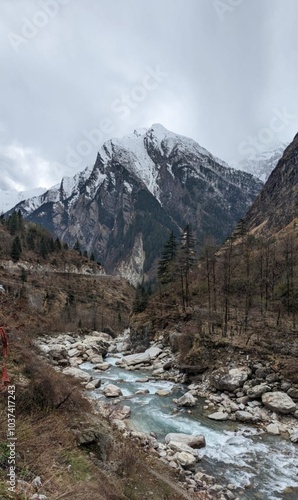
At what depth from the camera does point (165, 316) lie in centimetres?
4316

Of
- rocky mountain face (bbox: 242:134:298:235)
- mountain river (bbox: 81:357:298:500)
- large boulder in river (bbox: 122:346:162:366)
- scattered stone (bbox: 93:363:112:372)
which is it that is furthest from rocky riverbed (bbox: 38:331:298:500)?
rocky mountain face (bbox: 242:134:298:235)

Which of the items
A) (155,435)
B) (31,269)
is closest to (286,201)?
(31,269)

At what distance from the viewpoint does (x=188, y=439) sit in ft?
49.9

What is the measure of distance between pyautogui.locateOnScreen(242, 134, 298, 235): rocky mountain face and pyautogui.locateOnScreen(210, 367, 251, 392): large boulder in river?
85.1 m

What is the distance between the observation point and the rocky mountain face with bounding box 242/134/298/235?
10676 cm

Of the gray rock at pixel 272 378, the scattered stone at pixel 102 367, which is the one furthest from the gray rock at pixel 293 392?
the scattered stone at pixel 102 367

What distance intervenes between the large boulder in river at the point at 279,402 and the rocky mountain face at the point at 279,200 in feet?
287

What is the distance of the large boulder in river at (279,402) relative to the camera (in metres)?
18.9

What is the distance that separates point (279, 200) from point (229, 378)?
115 m

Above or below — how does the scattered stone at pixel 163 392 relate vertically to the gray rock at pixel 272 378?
below

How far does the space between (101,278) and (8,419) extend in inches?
4082

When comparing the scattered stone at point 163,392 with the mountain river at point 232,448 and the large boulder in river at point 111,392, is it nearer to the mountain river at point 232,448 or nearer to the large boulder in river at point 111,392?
the mountain river at point 232,448

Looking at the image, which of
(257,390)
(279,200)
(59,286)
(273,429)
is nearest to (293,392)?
(257,390)

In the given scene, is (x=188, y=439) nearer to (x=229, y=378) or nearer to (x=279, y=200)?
(x=229, y=378)
